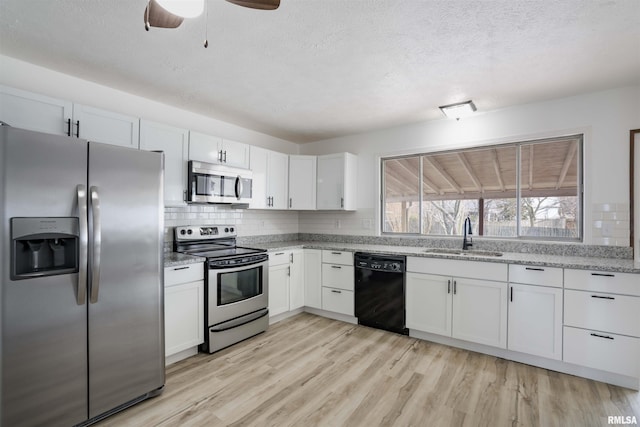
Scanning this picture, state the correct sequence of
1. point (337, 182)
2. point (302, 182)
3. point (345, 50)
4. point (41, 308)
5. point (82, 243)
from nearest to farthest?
point (41, 308)
point (82, 243)
point (345, 50)
point (337, 182)
point (302, 182)

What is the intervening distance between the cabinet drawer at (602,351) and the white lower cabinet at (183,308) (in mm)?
3125

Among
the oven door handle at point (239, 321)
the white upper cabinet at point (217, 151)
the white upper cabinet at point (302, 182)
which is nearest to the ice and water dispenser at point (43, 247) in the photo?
the oven door handle at point (239, 321)

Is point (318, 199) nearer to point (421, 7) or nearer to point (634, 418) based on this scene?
point (421, 7)

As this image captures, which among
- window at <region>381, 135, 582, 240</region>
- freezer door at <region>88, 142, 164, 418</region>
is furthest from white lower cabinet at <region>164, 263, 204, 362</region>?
window at <region>381, 135, 582, 240</region>

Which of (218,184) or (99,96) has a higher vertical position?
(99,96)

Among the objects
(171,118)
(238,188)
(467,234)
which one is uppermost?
(171,118)

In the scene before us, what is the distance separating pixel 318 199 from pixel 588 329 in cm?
311

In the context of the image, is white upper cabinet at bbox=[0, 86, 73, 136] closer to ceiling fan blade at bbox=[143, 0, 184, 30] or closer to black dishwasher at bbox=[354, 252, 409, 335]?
ceiling fan blade at bbox=[143, 0, 184, 30]

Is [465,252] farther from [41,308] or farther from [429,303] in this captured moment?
[41,308]

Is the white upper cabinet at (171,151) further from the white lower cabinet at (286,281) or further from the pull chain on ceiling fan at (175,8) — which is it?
the pull chain on ceiling fan at (175,8)

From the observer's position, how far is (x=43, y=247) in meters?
1.81

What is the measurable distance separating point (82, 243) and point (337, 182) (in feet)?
9.90

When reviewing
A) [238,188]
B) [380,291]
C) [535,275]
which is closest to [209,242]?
[238,188]

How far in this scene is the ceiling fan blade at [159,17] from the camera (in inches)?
53.9
